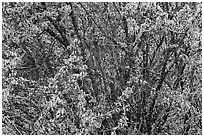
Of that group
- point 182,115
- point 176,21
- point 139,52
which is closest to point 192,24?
point 176,21

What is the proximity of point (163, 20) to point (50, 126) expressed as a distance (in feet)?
7.08

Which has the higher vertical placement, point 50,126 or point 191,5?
point 191,5

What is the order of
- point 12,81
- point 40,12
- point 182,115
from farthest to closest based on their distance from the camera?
point 182,115
point 40,12
point 12,81

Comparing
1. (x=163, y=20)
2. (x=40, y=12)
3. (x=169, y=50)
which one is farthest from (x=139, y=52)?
(x=40, y=12)

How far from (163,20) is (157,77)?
1.12 meters

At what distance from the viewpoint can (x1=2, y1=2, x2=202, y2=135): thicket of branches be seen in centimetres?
473

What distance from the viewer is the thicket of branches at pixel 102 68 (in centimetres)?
473

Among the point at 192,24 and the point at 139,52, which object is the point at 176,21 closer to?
the point at 192,24

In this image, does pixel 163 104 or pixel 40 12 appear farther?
pixel 163 104

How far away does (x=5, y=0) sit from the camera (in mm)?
4617

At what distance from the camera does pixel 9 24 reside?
15.8 feet

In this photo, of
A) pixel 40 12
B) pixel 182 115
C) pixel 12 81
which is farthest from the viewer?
pixel 182 115

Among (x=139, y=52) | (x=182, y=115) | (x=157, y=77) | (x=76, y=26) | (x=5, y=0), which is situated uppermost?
(x=5, y=0)

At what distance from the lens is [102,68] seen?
17.3 feet
